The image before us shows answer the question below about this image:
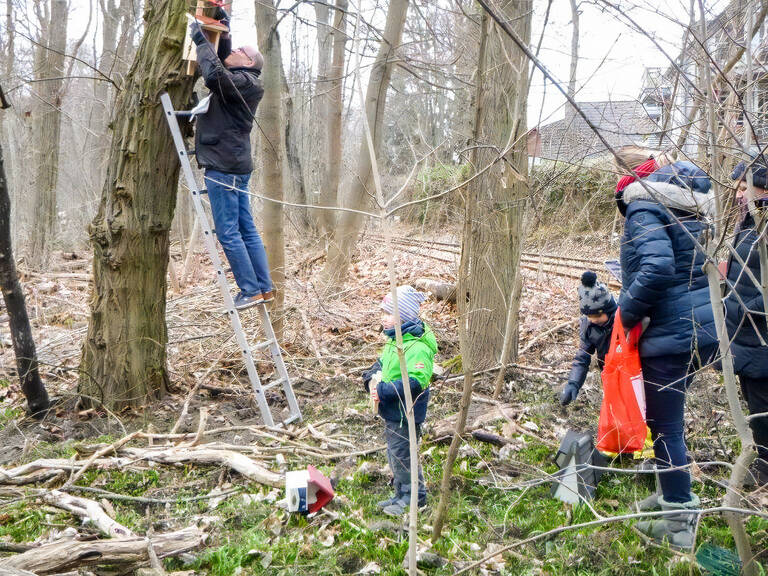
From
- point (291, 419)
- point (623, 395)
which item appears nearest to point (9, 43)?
point (291, 419)

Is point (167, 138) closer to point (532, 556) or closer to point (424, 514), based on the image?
point (424, 514)

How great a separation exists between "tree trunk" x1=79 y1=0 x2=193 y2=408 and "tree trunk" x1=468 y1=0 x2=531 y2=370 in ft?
9.05

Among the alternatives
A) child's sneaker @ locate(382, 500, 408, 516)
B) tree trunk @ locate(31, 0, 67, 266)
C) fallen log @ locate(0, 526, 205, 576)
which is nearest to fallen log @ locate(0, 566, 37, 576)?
fallen log @ locate(0, 526, 205, 576)

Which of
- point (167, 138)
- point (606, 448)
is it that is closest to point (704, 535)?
point (606, 448)

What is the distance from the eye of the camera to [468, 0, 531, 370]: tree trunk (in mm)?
6121

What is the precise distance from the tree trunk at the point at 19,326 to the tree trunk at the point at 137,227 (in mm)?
374

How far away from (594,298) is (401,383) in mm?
1331

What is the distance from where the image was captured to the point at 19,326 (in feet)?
17.9

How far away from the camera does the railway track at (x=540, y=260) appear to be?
10.7 m

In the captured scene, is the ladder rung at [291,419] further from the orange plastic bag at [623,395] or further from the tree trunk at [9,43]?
the tree trunk at [9,43]

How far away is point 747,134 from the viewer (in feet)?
8.79

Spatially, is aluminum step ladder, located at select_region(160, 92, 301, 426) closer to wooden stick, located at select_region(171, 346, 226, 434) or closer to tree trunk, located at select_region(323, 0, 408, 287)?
wooden stick, located at select_region(171, 346, 226, 434)

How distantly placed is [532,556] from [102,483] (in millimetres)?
2785

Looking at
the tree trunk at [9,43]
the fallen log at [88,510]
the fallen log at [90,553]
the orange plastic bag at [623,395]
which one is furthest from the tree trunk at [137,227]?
the tree trunk at [9,43]
